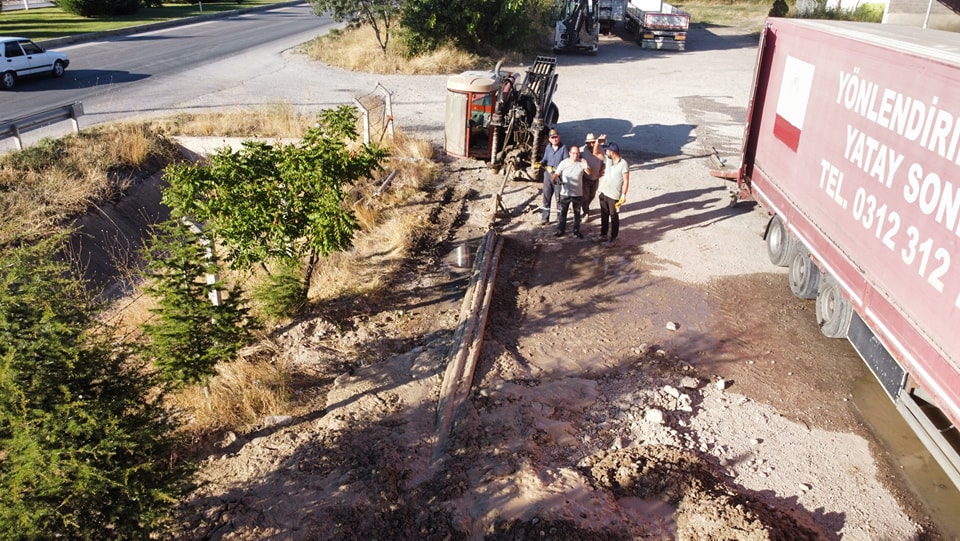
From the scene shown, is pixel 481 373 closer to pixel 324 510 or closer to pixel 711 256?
pixel 324 510

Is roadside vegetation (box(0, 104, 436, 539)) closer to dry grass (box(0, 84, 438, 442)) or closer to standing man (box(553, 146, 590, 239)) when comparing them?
dry grass (box(0, 84, 438, 442))

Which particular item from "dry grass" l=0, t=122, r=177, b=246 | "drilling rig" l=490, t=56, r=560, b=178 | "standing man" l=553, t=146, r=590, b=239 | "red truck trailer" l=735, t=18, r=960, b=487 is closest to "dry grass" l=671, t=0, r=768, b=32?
"drilling rig" l=490, t=56, r=560, b=178

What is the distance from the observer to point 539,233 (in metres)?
11.1

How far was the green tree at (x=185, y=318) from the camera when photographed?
593cm

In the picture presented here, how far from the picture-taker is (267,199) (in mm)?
7270

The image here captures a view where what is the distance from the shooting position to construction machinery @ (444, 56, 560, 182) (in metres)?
13.1

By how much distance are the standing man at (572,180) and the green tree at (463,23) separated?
16.7 m

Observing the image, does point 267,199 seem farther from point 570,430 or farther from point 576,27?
point 576,27

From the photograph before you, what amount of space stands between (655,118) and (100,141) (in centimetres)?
1354

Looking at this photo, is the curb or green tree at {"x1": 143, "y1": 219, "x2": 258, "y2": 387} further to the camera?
the curb

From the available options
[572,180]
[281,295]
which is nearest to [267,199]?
[281,295]

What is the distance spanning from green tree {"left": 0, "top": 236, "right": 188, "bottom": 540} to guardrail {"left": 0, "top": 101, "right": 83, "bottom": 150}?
9482 mm

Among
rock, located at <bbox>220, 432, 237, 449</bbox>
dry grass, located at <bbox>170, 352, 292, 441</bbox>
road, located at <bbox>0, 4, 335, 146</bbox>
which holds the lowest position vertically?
rock, located at <bbox>220, 432, 237, 449</bbox>

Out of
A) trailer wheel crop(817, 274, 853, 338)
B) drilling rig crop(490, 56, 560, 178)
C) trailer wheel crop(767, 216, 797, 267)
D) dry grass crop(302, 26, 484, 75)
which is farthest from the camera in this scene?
dry grass crop(302, 26, 484, 75)
